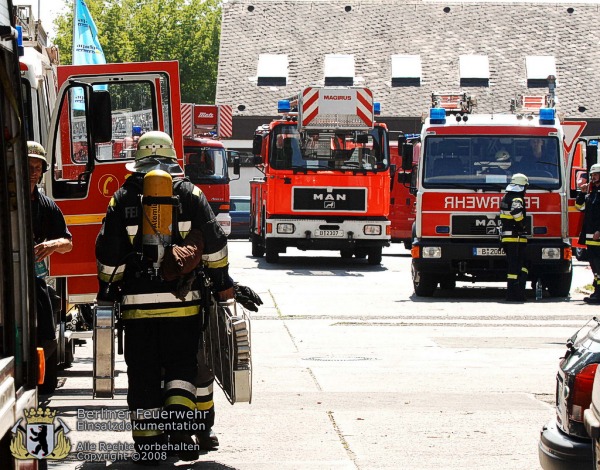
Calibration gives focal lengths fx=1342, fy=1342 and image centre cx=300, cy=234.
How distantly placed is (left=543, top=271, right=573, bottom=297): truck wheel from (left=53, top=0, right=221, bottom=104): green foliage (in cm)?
4886

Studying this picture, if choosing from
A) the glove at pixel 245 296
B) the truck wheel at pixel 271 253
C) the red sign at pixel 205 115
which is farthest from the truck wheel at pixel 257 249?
the glove at pixel 245 296

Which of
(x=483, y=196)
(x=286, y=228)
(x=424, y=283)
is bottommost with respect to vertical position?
(x=424, y=283)

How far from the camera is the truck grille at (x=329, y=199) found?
25.4 metres

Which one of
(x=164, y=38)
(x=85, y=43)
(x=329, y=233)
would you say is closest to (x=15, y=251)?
(x=85, y=43)

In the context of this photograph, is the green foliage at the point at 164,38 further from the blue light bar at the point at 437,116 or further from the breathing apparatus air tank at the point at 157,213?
the breathing apparatus air tank at the point at 157,213

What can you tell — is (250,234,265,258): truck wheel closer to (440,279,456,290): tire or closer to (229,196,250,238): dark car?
(440,279,456,290): tire

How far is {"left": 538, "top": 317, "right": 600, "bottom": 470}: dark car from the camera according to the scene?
568 centimetres

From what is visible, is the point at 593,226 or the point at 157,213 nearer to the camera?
the point at 157,213

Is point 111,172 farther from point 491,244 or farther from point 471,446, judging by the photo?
point 491,244

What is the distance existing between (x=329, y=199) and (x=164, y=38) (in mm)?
44868

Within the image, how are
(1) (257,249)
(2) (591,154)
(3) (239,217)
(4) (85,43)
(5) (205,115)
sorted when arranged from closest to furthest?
(4) (85,43) → (2) (591,154) → (1) (257,249) → (5) (205,115) → (3) (239,217)

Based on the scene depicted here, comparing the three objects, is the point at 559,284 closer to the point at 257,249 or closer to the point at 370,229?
the point at 370,229

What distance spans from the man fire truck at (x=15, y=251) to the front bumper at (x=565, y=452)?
2.22m

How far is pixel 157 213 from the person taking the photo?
7602 mm
